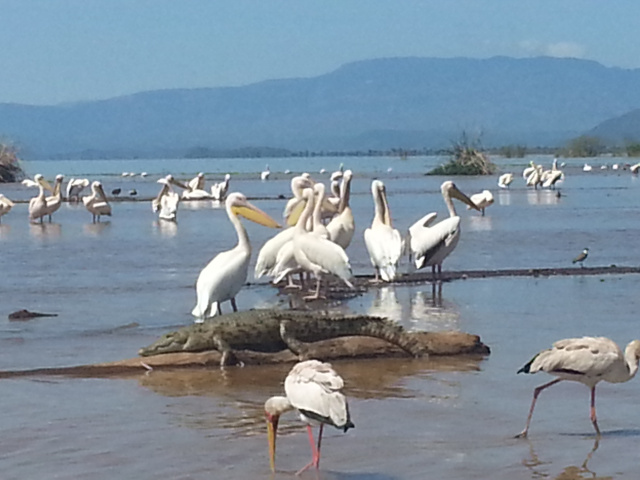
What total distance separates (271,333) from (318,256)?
3.85 meters

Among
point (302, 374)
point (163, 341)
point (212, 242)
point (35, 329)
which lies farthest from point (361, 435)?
point (212, 242)

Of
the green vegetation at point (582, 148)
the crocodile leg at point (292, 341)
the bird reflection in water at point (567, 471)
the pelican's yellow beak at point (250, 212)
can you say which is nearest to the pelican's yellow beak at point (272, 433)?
the bird reflection in water at point (567, 471)

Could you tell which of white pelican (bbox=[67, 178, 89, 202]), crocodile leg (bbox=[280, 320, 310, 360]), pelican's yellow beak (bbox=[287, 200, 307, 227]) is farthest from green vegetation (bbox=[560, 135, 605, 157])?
crocodile leg (bbox=[280, 320, 310, 360])

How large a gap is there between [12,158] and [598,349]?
46582 millimetres

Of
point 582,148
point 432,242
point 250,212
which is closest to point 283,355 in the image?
point 250,212

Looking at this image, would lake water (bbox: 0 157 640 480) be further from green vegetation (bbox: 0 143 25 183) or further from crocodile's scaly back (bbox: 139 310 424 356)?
green vegetation (bbox: 0 143 25 183)

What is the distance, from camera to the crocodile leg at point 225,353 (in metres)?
9.41

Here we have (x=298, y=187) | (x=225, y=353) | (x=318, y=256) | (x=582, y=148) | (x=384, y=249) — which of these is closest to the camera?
(x=225, y=353)

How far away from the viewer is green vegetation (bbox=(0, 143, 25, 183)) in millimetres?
51531

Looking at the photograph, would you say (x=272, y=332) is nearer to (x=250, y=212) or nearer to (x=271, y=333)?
(x=271, y=333)

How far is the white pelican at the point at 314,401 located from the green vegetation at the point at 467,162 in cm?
4632

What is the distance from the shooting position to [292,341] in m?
9.52

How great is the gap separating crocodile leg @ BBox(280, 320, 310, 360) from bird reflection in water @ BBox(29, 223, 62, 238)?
15517 mm

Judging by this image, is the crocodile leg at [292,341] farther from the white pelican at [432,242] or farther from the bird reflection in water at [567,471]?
the white pelican at [432,242]
